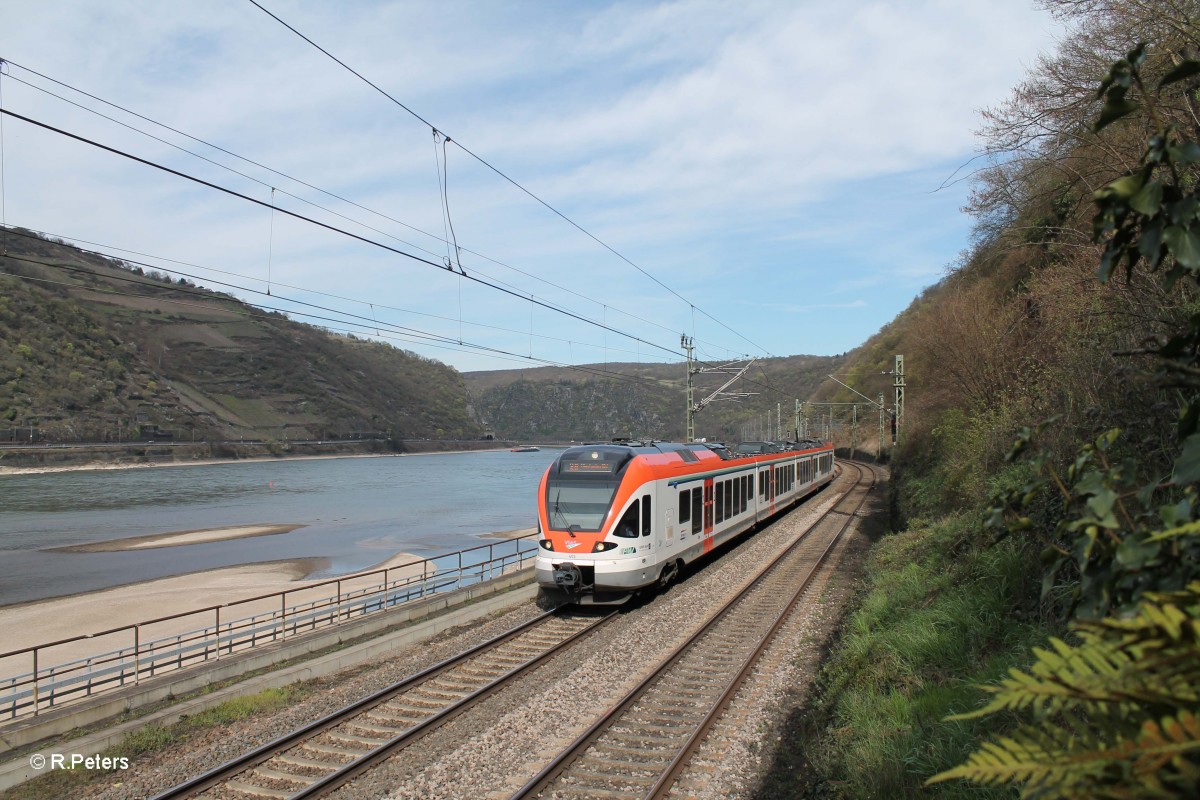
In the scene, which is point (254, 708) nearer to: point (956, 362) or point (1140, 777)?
point (1140, 777)

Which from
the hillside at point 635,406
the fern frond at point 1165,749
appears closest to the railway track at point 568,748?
the fern frond at point 1165,749

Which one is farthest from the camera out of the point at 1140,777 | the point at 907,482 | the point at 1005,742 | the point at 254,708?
the point at 907,482

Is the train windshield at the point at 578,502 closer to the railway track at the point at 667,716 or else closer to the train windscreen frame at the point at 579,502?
the train windscreen frame at the point at 579,502

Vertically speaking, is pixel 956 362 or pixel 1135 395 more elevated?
pixel 956 362

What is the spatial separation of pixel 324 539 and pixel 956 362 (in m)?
32.7

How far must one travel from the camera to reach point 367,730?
825cm

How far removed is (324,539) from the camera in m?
40.4

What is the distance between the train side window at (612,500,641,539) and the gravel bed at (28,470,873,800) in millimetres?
1486

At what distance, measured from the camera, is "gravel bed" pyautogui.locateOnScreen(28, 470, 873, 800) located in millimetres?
7113

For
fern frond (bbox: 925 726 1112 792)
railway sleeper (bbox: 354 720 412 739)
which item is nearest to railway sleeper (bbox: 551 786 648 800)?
railway sleeper (bbox: 354 720 412 739)

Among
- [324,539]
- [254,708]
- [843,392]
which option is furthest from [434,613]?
[843,392]

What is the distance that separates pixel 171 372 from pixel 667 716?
13132 centimetres

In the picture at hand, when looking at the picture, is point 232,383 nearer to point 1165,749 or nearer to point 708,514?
point 708,514

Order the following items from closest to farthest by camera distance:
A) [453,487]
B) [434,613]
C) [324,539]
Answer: [434,613], [324,539], [453,487]
